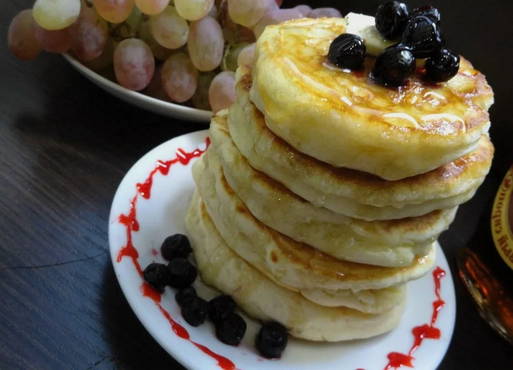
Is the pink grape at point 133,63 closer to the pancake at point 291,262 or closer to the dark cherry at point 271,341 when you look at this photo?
the pancake at point 291,262

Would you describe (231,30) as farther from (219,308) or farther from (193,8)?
(219,308)

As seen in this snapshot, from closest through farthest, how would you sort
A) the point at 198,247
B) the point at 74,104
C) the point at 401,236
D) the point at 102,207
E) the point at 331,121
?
the point at 331,121 < the point at 401,236 < the point at 198,247 < the point at 102,207 < the point at 74,104

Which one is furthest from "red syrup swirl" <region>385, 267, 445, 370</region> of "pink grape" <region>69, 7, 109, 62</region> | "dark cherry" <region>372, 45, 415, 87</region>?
"pink grape" <region>69, 7, 109, 62</region>

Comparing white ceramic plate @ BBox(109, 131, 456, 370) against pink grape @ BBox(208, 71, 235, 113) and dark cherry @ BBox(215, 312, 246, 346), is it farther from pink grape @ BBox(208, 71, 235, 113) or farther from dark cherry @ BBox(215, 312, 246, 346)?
pink grape @ BBox(208, 71, 235, 113)

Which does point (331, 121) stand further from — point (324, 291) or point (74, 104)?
point (74, 104)

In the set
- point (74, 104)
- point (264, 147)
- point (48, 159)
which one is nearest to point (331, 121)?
point (264, 147)

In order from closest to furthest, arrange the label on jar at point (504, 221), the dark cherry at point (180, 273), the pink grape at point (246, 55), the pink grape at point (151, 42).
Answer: the dark cherry at point (180, 273) → the label on jar at point (504, 221) → the pink grape at point (246, 55) → the pink grape at point (151, 42)

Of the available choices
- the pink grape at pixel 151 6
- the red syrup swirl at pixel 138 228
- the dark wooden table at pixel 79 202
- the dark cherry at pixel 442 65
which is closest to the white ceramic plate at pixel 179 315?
the red syrup swirl at pixel 138 228
